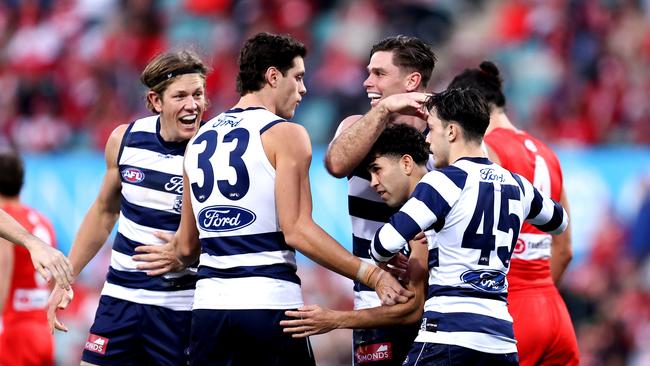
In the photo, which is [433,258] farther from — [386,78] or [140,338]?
[140,338]

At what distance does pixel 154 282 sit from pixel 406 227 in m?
2.18

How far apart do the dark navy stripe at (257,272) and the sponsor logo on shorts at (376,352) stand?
709mm

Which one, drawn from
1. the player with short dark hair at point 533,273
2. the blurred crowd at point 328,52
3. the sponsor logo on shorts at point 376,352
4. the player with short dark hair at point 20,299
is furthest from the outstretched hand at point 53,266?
the blurred crowd at point 328,52

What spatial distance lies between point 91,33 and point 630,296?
9.86 metres

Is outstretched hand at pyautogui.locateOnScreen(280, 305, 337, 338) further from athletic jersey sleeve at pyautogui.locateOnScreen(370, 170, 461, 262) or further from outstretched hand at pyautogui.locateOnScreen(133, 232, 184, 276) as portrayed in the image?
outstretched hand at pyautogui.locateOnScreen(133, 232, 184, 276)

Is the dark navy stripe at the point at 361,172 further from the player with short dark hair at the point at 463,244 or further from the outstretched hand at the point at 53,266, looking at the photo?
the outstretched hand at the point at 53,266

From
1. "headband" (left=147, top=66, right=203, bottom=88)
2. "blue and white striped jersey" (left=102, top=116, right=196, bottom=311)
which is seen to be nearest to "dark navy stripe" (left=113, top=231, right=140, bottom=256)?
"blue and white striped jersey" (left=102, top=116, right=196, bottom=311)

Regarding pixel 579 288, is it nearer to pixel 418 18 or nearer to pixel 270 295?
pixel 418 18

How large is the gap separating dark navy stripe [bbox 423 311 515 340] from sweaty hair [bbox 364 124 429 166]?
102 cm

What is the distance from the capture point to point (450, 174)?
19.9 ft

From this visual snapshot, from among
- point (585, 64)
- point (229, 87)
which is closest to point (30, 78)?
point (229, 87)

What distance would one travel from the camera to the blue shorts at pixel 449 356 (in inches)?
238

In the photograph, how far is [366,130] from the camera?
6.57 m

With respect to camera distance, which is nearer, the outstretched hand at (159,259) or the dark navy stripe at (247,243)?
the dark navy stripe at (247,243)
